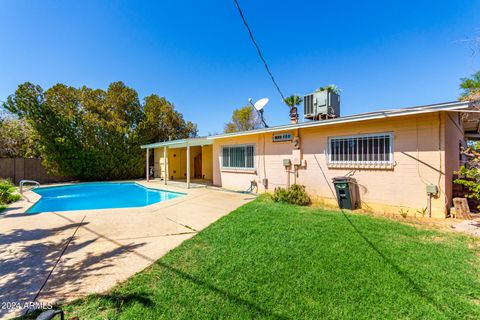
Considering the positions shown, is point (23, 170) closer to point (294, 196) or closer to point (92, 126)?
point (92, 126)

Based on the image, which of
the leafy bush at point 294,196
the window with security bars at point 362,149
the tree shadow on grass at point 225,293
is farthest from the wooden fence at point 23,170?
the window with security bars at point 362,149

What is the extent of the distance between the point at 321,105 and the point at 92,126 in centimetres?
1704

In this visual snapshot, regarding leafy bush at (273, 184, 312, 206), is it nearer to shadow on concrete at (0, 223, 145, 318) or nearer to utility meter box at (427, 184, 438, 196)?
utility meter box at (427, 184, 438, 196)

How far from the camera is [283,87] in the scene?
35.1 feet

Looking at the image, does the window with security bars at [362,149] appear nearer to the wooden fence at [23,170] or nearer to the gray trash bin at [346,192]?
the gray trash bin at [346,192]

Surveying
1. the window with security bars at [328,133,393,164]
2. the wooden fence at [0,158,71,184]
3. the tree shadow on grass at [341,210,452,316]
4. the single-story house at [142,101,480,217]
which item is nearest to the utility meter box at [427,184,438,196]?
the single-story house at [142,101,480,217]

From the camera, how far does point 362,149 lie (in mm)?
7297

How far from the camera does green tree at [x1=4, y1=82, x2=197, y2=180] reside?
14844mm

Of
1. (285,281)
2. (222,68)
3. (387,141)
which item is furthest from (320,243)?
(222,68)

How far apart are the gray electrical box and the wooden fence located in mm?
19679

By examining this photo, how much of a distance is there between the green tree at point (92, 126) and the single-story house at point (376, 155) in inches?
470

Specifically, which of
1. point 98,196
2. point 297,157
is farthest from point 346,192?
point 98,196

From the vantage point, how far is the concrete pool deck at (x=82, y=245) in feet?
9.67

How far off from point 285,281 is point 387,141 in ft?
20.0
